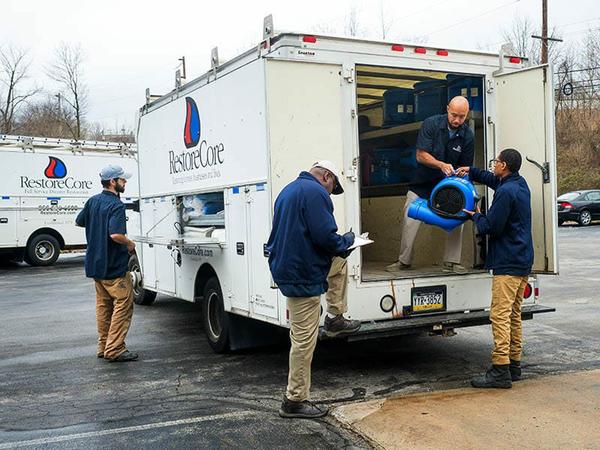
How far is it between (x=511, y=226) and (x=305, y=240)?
190cm

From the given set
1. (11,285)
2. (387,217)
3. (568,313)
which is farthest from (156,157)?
(11,285)

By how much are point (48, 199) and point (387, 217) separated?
40.1 ft

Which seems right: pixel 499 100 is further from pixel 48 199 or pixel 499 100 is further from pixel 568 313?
pixel 48 199

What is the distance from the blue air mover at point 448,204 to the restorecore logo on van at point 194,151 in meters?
2.03

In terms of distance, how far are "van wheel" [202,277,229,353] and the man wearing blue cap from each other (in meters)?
0.82

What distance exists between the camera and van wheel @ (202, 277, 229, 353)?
7276 mm

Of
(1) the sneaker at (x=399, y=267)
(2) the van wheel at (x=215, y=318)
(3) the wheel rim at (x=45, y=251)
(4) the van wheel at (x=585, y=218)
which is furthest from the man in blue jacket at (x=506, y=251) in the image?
(4) the van wheel at (x=585, y=218)

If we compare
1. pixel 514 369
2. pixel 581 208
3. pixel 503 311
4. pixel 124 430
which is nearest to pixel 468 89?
pixel 503 311

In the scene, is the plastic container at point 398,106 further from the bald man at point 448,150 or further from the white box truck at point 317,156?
the bald man at point 448,150

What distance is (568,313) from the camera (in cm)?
948

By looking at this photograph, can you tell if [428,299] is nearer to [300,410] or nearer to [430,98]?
[300,410]

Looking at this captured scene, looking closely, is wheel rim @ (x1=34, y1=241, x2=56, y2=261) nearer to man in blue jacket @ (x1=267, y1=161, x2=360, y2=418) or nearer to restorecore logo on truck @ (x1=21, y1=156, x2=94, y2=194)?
restorecore logo on truck @ (x1=21, y1=156, x2=94, y2=194)

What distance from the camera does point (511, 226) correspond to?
19.1 feet

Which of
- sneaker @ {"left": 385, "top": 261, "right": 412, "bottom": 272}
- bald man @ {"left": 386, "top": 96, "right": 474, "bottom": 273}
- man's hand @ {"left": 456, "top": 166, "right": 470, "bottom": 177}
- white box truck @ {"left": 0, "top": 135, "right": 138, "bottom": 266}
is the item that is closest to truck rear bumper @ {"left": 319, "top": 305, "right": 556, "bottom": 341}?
bald man @ {"left": 386, "top": 96, "right": 474, "bottom": 273}
